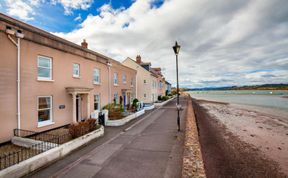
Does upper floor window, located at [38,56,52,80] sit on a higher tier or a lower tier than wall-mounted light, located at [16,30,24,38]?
lower

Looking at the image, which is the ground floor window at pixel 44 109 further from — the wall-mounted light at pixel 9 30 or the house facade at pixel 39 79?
the wall-mounted light at pixel 9 30

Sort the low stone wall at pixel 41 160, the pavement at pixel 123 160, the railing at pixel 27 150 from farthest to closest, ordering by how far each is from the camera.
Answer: the railing at pixel 27 150 < the pavement at pixel 123 160 < the low stone wall at pixel 41 160

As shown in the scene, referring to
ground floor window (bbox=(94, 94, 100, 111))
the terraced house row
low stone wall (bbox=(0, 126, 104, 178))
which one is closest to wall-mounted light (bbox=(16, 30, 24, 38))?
the terraced house row

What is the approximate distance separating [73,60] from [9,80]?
201 inches

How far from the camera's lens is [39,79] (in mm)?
9625

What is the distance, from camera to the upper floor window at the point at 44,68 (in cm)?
980

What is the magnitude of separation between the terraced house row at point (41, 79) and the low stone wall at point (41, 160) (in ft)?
12.0

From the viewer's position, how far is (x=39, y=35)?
951cm

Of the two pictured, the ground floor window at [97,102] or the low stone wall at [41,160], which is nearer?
the low stone wall at [41,160]

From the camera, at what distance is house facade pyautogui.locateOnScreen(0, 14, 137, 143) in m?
7.82

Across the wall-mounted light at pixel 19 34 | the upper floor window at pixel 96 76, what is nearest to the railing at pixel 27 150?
the wall-mounted light at pixel 19 34

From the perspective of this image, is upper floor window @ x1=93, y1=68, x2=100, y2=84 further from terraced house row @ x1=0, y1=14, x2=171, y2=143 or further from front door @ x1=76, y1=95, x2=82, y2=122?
front door @ x1=76, y1=95, x2=82, y2=122

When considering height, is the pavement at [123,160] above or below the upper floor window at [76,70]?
below

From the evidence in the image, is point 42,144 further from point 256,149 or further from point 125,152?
point 256,149
